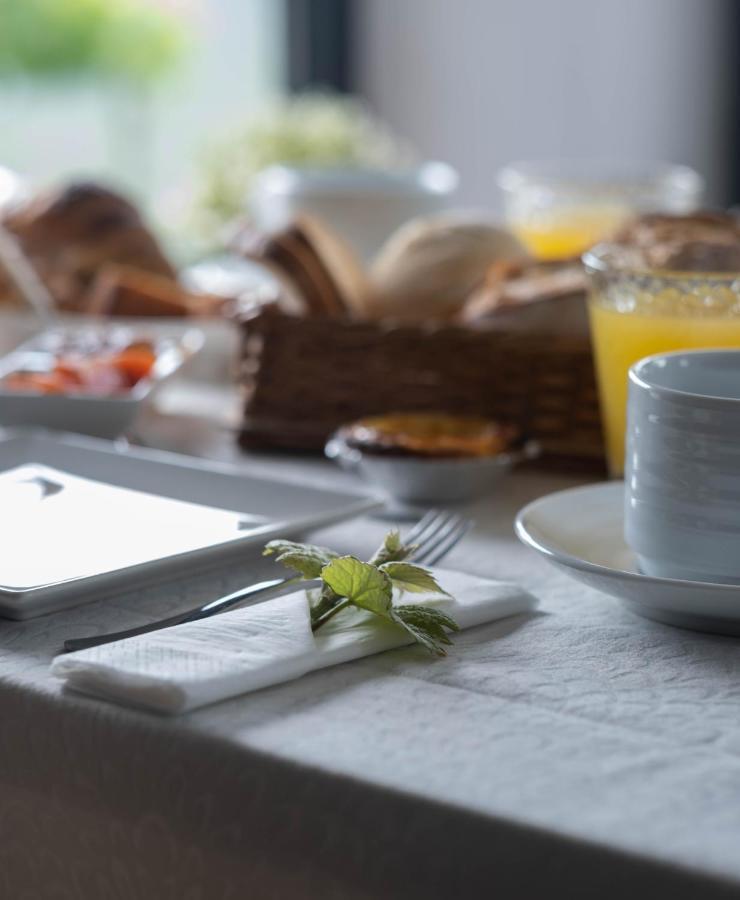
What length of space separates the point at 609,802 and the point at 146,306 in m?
0.99

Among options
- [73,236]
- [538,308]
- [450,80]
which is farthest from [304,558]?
[450,80]

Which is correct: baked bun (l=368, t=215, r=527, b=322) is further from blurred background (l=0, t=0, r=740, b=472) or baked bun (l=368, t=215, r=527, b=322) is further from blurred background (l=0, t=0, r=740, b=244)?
blurred background (l=0, t=0, r=740, b=244)

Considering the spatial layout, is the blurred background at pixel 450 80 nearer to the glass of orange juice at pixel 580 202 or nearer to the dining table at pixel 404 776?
the glass of orange juice at pixel 580 202

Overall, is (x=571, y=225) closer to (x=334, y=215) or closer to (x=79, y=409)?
(x=334, y=215)

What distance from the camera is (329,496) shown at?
84 centimetres

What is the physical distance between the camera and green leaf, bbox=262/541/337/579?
65 cm

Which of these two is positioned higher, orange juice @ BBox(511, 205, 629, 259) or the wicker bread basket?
orange juice @ BBox(511, 205, 629, 259)

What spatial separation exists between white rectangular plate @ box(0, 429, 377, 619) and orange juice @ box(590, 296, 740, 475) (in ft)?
0.76

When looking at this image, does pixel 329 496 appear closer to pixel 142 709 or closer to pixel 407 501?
pixel 407 501

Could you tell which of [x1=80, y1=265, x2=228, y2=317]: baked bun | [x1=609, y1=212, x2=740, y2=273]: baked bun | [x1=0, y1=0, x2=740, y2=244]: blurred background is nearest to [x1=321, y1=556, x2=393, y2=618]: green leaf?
[x1=609, y1=212, x2=740, y2=273]: baked bun

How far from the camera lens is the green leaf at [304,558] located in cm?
65

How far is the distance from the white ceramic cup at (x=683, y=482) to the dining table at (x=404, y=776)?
0.04 meters

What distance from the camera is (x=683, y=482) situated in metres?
0.64

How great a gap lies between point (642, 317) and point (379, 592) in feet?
1.24
